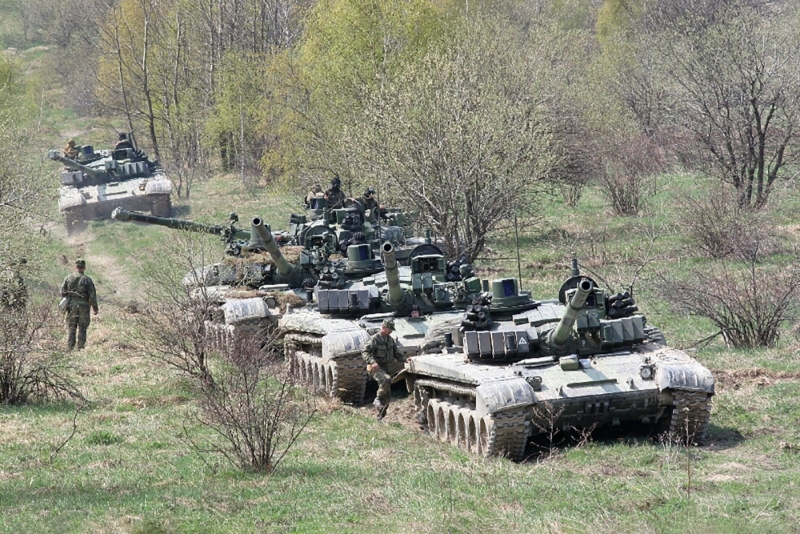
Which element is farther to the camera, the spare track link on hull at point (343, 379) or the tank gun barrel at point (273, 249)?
the tank gun barrel at point (273, 249)

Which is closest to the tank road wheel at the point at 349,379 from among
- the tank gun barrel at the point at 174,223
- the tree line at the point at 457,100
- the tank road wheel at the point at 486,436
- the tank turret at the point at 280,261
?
the tank turret at the point at 280,261

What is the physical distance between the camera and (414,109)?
29703mm

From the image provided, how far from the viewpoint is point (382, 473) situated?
13.0 m

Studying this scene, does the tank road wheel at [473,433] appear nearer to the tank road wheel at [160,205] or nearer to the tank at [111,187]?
the tank at [111,187]

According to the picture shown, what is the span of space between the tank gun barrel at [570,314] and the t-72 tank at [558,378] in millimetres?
15

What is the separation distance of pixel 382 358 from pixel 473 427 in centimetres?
309

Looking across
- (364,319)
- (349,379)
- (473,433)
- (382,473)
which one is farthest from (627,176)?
(382,473)

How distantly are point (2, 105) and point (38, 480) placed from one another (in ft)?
108

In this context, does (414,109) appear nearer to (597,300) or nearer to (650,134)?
(597,300)

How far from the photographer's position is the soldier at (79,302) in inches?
890

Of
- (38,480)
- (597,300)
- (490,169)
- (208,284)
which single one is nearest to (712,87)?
(490,169)

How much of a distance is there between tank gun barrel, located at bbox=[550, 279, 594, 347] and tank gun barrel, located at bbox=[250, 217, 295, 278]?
639cm

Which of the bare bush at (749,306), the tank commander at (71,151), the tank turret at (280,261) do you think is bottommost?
the bare bush at (749,306)

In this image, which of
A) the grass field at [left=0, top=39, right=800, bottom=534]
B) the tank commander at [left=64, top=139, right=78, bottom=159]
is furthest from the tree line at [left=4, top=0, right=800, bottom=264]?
the grass field at [left=0, top=39, right=800, bottom=534]
